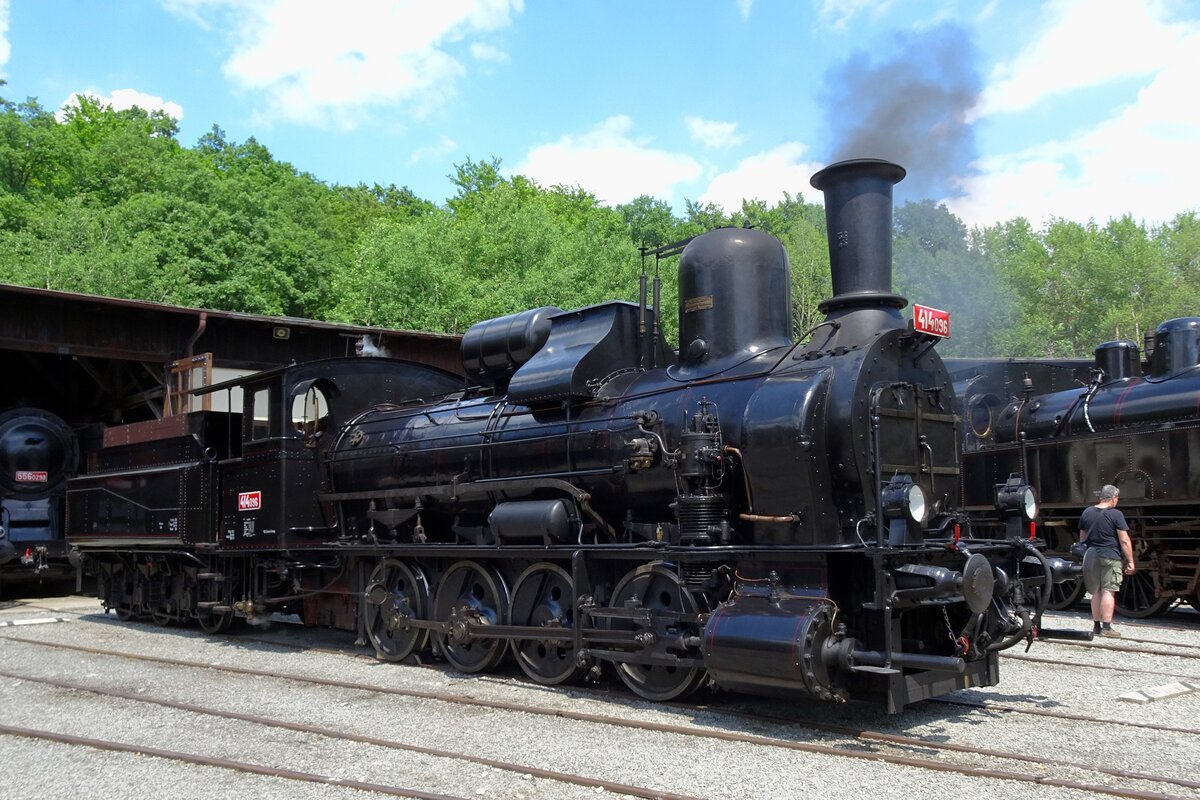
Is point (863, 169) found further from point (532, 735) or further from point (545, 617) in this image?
point (532, 735)

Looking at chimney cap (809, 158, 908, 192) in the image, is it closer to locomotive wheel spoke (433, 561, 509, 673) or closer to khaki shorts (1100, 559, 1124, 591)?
locomotive wheel spoke (433, 561, 509, 673)

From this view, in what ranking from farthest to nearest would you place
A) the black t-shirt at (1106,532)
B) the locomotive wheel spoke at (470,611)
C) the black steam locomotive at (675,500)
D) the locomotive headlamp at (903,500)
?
the black t-shirt at (1106,532) < the locomotive wheel spoke at (470,611) < the black steam locomotive at (675,500) < the locomotive headlamp at (903,500)

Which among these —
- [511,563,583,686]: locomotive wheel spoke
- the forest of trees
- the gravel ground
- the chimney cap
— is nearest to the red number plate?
the chimney cap

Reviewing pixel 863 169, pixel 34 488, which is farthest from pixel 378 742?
pixel 34 488

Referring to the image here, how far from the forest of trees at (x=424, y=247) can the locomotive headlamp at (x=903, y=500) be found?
911 inches

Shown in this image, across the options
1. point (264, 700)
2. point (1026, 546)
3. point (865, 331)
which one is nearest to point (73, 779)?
point (264, 700)

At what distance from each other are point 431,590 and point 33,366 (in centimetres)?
1578

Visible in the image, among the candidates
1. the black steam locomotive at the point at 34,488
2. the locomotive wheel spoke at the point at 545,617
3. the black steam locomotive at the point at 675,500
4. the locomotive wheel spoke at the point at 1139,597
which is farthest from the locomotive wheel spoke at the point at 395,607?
the black steam locomotive at the point at 34,488

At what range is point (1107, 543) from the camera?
414 inches

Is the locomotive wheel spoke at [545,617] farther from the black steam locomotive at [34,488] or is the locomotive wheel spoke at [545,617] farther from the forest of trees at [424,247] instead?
the forest of trees at [424,247]

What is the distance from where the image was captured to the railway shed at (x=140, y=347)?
16.9m

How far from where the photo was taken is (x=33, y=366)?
21.3 meters

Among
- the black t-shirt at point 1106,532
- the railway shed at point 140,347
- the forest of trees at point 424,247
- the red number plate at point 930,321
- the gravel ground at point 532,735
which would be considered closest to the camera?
the gravel ground at point 532,735

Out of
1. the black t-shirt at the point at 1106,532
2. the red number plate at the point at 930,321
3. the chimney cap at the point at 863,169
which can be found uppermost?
the chimney cap at the point at 863,169
